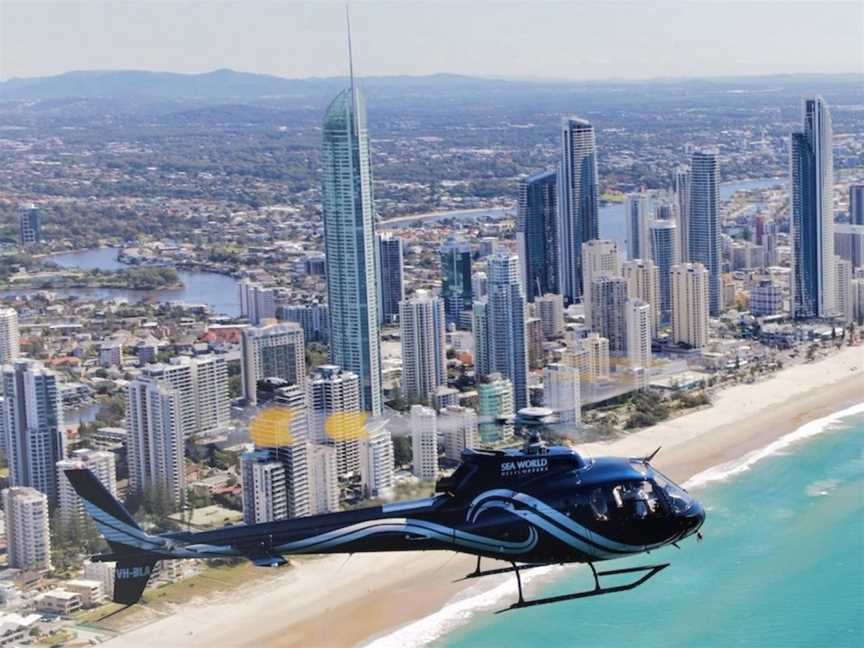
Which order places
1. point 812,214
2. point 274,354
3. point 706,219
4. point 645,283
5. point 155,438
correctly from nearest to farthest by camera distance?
point 155,438
point 274,354
point 645,283
point 812,214
point 706,219

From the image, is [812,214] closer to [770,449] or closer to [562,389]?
[562,389]

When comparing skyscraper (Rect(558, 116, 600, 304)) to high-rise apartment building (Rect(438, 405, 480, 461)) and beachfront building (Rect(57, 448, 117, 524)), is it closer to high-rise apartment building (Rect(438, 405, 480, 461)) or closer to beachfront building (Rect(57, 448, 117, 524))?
beachfront building (Rect(57, 448, 117, 524))

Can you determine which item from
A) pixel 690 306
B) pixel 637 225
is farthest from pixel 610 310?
pixel 637 225

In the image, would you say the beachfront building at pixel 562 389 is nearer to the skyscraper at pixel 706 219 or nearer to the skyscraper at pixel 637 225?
the skyscraper at pixel 706 219

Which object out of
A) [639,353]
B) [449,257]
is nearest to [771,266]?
[449,257]

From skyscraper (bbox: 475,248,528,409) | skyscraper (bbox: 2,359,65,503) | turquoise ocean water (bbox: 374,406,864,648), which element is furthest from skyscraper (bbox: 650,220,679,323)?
skyscraper (bbox: 2,359,65,503)

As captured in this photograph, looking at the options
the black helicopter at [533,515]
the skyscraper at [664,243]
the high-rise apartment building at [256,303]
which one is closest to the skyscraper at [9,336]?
the high-rise apartment building at [256,303]
